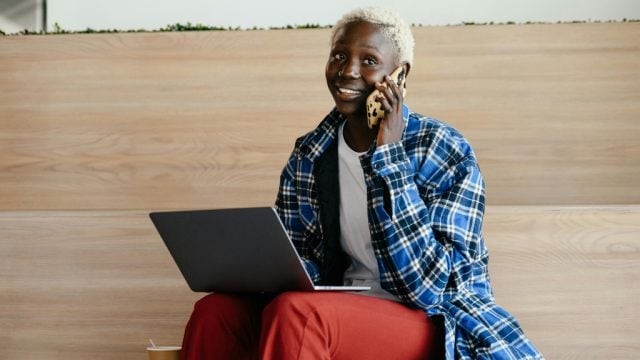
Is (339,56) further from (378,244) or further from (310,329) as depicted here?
(310,329)

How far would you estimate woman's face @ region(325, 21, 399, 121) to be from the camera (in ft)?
4.72

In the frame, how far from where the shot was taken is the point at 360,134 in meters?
1.49

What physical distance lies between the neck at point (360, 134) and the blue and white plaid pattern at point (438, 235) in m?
0.08

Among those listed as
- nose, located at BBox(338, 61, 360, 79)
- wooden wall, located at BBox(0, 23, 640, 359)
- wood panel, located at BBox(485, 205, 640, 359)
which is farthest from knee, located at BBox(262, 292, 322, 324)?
wooden wall, located at BBox(0, 23, 640, 359)

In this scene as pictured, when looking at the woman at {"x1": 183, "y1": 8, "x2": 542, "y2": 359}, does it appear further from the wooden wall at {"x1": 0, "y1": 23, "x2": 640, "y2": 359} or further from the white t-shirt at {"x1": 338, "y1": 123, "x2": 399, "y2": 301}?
the wooden wall at {"x1": 0, "y1": 23, "x2": 640, "y2": 359}

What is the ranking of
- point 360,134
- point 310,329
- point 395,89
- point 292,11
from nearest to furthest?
point 310,329 < point 395,89 < point 360,134 < point 292,11

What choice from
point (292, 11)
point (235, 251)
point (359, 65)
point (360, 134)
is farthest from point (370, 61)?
point (292, 11)

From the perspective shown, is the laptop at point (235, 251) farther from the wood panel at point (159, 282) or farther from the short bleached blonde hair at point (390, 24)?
the wood panel at point (159, 282)

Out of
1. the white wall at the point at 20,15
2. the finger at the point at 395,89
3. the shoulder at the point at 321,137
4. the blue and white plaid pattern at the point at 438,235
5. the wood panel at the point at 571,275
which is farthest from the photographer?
the white wall at the point at 20,15

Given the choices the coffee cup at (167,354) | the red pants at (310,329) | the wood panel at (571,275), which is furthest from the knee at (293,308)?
the wood panel at (571,275)

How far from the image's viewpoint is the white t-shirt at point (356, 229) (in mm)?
1435

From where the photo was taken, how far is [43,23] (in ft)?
10.7

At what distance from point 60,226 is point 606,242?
A: 120 centimetres

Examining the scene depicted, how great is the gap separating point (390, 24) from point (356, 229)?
1.15 feet
